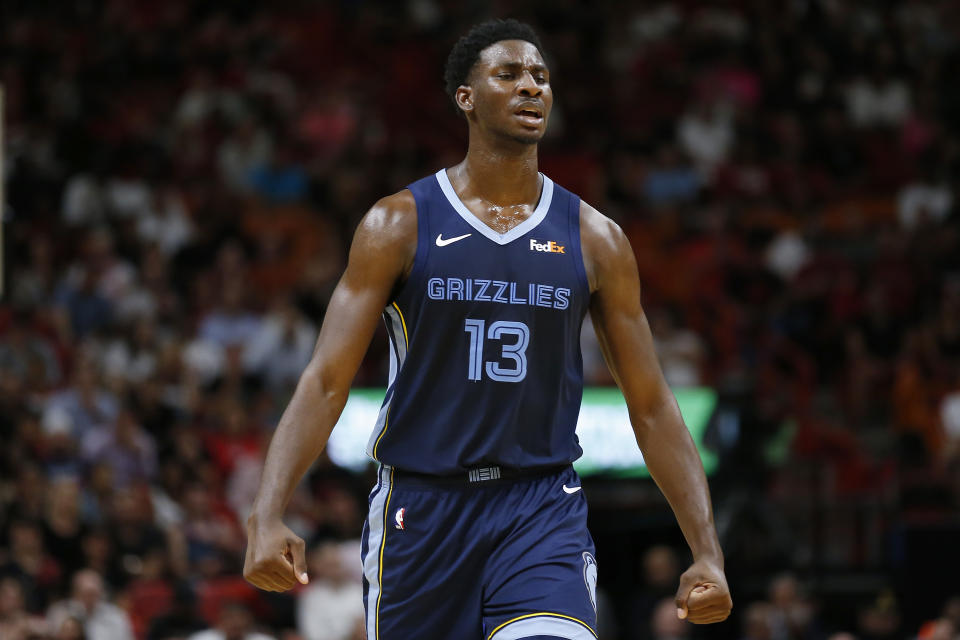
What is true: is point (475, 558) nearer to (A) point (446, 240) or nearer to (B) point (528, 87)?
(A) point (446, 240)

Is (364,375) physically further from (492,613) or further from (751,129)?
(492,613)

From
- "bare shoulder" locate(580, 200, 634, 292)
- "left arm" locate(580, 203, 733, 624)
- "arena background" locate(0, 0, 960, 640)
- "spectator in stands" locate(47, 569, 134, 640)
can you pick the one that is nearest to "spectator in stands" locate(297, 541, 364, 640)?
"arena background" locate(0, 0, 960, 640)

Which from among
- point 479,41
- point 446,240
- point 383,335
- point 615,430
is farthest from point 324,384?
point 383,335

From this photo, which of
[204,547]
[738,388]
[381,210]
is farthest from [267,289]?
[381,210]

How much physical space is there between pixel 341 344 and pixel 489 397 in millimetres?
494

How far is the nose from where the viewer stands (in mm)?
4691

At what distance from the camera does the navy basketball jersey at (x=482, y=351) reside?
4.50 m

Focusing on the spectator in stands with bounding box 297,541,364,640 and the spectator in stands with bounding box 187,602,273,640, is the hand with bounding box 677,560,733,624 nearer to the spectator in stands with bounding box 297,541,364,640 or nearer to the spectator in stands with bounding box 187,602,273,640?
the spectator in stands with bounding box 187,602,273,640

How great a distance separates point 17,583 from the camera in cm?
1011

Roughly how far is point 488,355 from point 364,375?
30.6 ft

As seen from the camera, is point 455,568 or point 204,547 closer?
point 455,568

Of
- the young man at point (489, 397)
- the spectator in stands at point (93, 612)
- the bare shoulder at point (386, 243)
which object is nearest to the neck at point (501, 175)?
the young man at point (489, 397)

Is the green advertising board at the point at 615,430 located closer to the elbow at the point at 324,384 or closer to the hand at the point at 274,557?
the elbow at the point at 324,384

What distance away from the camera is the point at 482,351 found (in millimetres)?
4516
